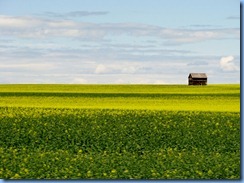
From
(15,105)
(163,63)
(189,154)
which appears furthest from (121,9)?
(15,105)

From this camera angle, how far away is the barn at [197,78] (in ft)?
53.0

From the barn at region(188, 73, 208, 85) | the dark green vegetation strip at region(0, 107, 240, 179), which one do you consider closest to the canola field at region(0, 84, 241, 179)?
the dark green vegetation strip at region(0, 107, 240, 179)

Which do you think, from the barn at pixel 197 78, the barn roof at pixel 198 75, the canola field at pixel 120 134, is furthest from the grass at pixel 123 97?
the barn roof at pixel 198 75

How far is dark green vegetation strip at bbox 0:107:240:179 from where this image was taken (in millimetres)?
14180

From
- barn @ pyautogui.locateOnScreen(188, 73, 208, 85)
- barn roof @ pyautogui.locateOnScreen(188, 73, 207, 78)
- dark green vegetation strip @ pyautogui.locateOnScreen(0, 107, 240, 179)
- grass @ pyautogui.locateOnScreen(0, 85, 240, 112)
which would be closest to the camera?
dark green vegetation strip @ pyautogui.locateOnScreen(0, 107, 240, 179)

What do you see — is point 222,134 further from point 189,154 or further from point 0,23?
point 0,23

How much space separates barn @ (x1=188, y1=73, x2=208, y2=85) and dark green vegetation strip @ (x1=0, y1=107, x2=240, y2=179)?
132 centimetres

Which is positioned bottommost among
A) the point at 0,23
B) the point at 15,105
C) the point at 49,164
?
the point at 49,164

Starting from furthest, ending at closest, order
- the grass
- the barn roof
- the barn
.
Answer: the grass, the barn, the barn roof

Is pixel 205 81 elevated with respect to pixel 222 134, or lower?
elevated

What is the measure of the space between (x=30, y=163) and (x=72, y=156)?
3.92 ft

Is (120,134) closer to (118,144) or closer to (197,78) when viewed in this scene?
(118,144)

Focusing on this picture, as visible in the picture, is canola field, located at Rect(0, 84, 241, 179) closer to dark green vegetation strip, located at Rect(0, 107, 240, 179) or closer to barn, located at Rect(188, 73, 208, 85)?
dark green vegetation strip, located at Rect(0, 107, 240, 179)

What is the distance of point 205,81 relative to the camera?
666 inches
